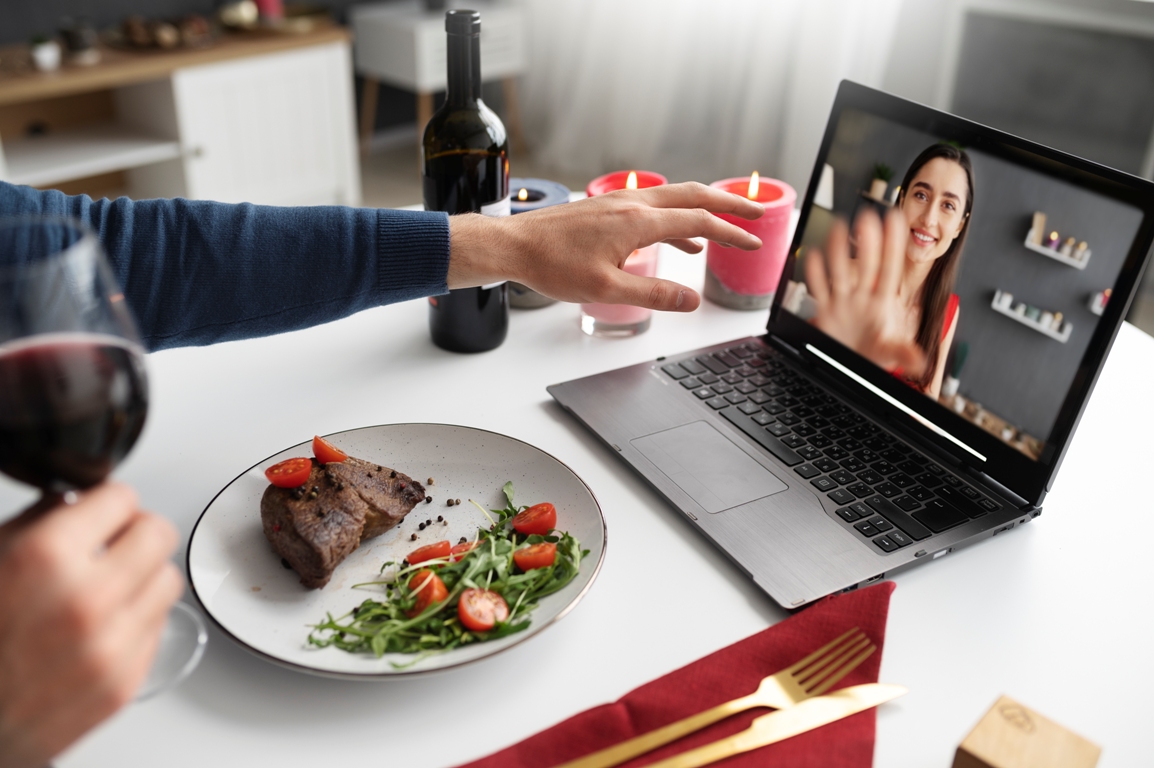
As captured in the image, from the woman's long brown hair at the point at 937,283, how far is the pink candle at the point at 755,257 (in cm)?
23

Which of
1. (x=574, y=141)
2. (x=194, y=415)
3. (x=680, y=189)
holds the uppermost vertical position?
(x=680, y=189)

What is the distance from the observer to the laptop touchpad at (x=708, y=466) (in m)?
0.81

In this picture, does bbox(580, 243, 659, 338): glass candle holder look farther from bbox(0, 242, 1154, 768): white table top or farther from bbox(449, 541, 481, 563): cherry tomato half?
bbox(449, 541, 481, 563): cherry tomato half

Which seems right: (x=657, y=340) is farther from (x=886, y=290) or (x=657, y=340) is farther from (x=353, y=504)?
(x=353, y=504)

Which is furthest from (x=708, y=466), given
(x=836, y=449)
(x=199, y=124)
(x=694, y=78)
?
(x=694, y=78)

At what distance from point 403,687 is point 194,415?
449mm

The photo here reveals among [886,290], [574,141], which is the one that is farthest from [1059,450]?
[574,141]

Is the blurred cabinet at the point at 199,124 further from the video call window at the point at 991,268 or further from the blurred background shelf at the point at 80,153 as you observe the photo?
the video call window at the point at 991,268

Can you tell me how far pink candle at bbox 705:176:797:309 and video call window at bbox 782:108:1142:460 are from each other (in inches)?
5.9

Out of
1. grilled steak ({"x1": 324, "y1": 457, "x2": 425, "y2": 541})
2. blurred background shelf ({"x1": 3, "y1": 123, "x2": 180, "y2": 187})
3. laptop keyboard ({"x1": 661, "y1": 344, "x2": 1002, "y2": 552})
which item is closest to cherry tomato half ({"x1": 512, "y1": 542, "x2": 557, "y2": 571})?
grilled steak ({"x1": 324, "y1": 457, "x2": 425, "y2": 541})

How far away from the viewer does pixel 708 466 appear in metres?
0.85

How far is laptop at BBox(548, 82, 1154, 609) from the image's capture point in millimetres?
741

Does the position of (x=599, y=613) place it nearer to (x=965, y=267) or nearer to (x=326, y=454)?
(x=326, y=454)

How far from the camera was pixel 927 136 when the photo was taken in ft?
2.92
